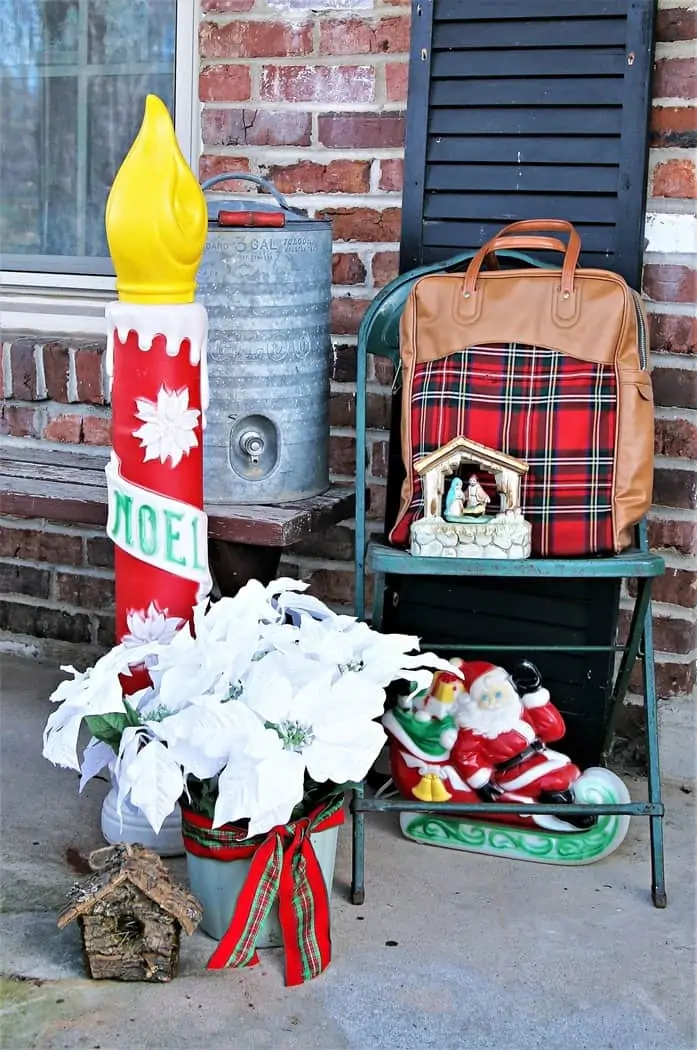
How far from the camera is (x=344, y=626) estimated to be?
219 cm

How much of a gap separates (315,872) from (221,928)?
0.66 ft

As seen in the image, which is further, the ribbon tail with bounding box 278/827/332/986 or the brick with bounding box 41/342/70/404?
the brick with bounding box 41/342/70/404

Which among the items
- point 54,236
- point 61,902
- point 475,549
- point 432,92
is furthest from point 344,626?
point 54,236

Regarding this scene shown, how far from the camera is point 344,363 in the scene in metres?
2.86

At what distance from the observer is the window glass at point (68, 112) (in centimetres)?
307

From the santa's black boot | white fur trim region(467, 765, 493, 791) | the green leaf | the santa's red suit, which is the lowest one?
the santa's black boot

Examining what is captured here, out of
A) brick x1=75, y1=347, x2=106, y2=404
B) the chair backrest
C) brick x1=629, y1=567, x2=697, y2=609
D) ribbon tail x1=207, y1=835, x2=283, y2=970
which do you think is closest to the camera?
ribbon tail x1=207, y1=835, x2=283, y2=970

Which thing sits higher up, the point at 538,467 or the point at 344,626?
the point at 538,467

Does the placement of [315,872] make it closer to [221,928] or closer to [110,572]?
[221,928]

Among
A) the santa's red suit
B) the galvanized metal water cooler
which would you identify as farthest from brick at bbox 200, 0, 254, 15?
the santa's red suit

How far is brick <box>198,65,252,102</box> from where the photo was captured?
283 centimetres

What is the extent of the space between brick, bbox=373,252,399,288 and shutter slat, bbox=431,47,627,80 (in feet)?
1.28

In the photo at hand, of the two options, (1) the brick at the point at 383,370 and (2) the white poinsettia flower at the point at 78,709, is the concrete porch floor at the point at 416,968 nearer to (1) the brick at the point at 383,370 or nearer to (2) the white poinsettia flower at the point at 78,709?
(2) the white poinsettia flower at the point at 78,709

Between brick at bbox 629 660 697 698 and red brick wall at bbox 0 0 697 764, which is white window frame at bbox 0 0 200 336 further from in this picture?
brick at bbox 629 660 697 698
